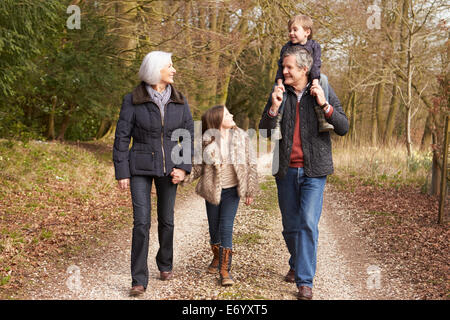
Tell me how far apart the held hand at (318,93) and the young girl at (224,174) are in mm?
855

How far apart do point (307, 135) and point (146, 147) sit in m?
1.46

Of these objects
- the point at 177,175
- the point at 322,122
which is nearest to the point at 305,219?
the point at 322,122

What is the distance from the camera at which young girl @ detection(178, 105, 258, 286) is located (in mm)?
4383

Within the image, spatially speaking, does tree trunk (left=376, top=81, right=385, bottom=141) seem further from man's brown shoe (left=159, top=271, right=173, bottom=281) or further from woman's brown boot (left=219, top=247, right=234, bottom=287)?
man's brown shoe (left=159, top=271, right=173, bottom=281)

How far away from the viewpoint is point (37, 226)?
6.30 metres

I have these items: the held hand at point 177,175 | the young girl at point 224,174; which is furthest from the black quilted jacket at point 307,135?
the held hand at point 177,175

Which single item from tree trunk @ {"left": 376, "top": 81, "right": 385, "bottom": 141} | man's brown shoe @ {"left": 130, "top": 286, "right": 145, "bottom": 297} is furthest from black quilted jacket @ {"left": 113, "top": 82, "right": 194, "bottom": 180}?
tree trunk @ {"left": 376, "top": 81, "right": 385, "bottom": 141}

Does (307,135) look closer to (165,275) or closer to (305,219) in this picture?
(305,219)

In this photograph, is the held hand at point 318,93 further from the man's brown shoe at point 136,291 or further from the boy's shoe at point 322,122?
the man's brown shoe at point 136,291

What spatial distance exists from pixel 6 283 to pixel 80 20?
8.63 meters

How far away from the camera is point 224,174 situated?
4.43 meters

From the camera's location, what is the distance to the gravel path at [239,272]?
426cm
